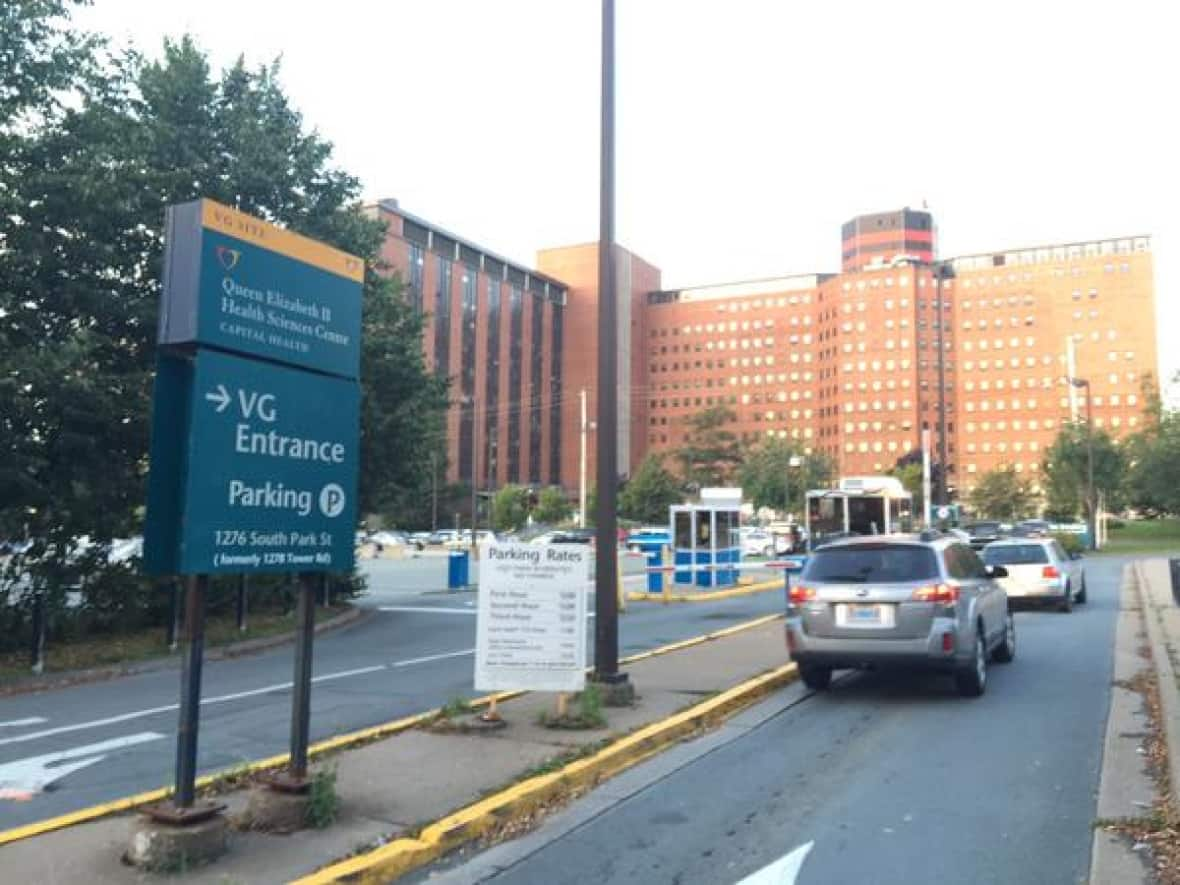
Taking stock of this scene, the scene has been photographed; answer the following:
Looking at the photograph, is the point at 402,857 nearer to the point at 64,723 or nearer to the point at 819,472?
the point at 64,723

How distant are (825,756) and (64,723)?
279 inches

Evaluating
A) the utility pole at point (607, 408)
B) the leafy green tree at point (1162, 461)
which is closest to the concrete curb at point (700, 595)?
the utility pole at point (607, 408)

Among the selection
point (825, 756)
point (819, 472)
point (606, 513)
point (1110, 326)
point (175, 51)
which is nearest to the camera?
point (825, 756)

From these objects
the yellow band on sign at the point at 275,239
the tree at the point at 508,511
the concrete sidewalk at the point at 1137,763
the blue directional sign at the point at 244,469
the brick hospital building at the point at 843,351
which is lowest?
the concrete sidewalk at the point at 1137,763

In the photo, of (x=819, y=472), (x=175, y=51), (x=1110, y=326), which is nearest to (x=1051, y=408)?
(x=1110, y=326)

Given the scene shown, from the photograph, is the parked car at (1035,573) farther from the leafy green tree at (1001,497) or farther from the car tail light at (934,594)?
the leafy green tree at (1001,497)

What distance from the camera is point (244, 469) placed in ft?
17.8

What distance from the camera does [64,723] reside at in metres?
9.68

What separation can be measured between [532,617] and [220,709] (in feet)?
12.3

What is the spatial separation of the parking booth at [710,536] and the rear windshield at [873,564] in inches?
617

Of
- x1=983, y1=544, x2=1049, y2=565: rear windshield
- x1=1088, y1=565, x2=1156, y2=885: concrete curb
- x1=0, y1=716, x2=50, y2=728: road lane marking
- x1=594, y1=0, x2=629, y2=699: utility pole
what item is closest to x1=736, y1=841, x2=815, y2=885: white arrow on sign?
x1=1088, y1=565, x2=1156, y2=885: concrete curb

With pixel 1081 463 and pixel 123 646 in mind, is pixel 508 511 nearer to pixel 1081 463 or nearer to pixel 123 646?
pixel 1081 463

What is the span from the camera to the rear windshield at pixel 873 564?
32.9 ft

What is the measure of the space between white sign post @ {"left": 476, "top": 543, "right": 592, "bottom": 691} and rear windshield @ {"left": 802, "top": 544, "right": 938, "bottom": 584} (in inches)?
119
